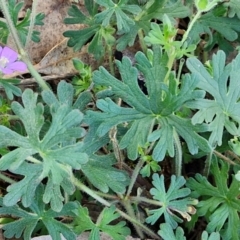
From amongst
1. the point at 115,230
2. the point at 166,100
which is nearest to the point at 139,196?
the point at 115,230

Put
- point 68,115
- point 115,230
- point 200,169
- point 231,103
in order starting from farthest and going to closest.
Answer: point 200,169 < point 115,230 < point 231,103 < point 68,115

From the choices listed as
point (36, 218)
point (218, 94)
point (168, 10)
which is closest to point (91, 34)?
point (168, 10)

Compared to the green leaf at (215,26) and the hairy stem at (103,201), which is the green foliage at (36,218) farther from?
the green leaf at (215,26)

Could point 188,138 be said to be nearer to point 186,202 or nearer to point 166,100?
point 166,100

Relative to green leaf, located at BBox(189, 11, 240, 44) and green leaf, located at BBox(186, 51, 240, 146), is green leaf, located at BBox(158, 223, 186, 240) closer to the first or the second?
green leaf, located at BBox(186, 51, 240, 146)

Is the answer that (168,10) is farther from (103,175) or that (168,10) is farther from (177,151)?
(103,175)

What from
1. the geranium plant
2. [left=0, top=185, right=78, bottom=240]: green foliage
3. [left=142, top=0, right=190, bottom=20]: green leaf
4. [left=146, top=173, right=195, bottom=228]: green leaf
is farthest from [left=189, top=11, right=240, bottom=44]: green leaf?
[left=0, top=185, right=78, bottom=240]: green foliage
